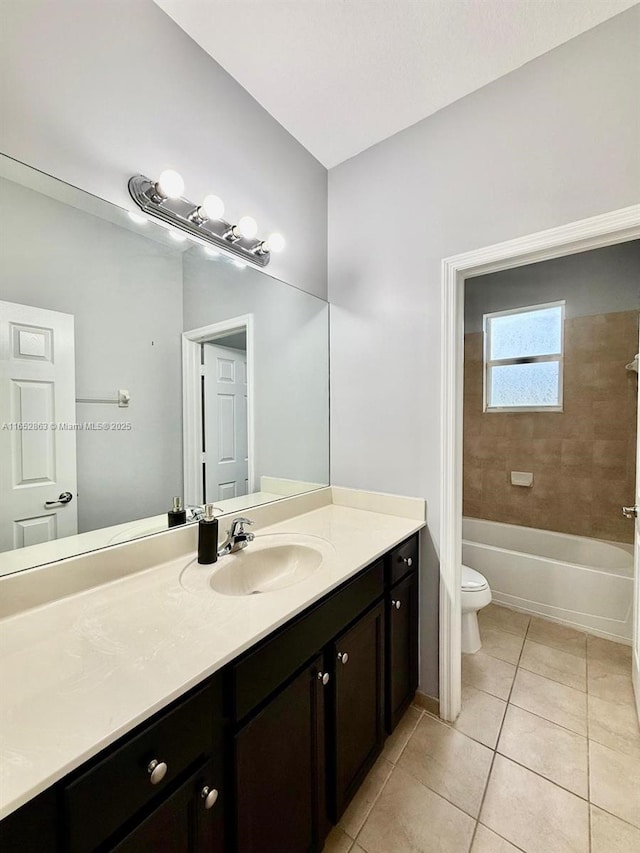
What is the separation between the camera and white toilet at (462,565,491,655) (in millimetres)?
1988

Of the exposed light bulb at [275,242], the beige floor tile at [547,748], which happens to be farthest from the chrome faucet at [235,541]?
the beige floor tile at [547,748]

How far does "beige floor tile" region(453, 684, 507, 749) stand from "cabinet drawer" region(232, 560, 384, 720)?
0.87 meters

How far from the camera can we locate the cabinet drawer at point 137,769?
0.54 meters

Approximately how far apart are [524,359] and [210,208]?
2.59 meters

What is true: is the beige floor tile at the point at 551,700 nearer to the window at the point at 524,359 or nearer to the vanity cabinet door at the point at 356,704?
the vanity cabinet door at the point at 356,704

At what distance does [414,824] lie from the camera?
1193 mm

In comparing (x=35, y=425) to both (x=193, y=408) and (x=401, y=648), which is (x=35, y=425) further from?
(x=401, y=648)

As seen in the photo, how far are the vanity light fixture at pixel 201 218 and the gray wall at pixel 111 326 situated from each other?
11cm

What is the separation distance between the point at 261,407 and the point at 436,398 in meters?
0.82

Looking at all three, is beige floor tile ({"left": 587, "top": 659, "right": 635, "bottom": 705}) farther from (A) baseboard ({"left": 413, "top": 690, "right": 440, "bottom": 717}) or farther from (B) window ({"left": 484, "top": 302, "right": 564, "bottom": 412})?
(B) window ({"left": 484, "top": 302, "right": 564, "bottom": 412})

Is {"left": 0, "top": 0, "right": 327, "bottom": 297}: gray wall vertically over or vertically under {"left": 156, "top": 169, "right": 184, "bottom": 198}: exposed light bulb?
over

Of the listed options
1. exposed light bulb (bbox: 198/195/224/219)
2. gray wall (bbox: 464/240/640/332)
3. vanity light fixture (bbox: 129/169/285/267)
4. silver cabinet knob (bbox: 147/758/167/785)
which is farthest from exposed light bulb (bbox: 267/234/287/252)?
gray wall (bbox: 464/240/640/332)

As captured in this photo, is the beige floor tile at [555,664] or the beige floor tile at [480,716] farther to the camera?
the beige floor tile at [555,664]

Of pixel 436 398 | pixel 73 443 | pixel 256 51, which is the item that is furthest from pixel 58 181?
pixel 436 398
